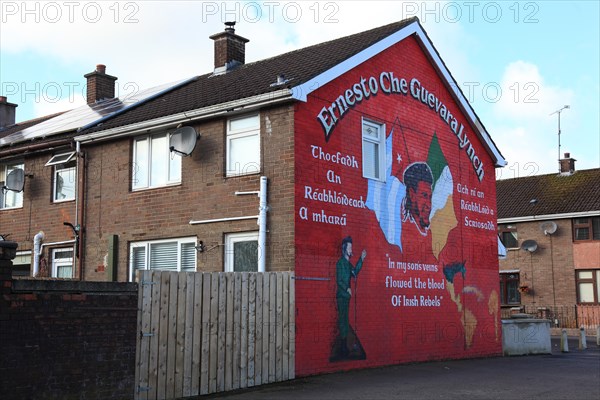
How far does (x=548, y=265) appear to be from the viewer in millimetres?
35688

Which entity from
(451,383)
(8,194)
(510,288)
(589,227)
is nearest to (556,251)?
(589,227)

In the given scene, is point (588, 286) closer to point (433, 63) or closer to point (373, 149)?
point (433, 63)

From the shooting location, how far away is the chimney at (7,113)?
2998 cm

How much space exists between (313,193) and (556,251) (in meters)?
24.4

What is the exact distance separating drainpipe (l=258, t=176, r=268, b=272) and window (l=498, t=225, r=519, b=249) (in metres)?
25.8

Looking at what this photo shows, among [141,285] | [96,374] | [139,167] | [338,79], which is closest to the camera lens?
[96,374]

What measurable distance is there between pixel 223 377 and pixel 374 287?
195 inches

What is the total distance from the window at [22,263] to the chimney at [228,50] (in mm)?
7179

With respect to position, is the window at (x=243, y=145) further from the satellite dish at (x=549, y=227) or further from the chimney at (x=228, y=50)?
the satellite dish at (x=549, y=227)

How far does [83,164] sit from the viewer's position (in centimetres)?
1781

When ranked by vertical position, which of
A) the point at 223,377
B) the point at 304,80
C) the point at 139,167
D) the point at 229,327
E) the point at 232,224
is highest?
the point at 304,80

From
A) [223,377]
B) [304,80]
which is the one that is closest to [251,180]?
[304,80]

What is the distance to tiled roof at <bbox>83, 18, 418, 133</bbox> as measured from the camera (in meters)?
15.5

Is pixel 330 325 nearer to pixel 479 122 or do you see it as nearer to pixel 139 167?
pixel 139 167
